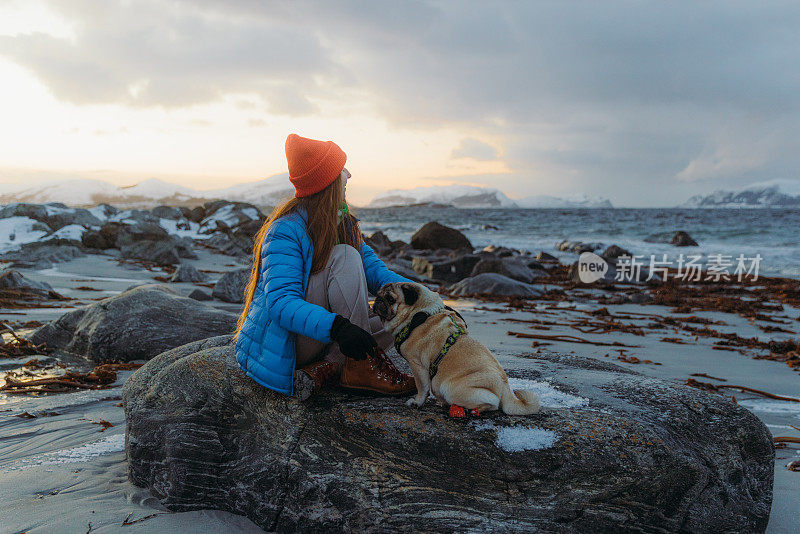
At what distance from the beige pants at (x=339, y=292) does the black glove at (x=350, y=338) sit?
1.11 ft

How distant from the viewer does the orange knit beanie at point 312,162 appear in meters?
3.29

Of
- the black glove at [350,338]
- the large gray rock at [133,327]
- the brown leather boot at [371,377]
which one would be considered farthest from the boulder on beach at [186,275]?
the black glove at [350,338]

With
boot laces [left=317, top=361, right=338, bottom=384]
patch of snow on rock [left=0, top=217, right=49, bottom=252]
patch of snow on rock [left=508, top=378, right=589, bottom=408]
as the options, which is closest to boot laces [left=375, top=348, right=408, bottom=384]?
boot laces [left=317, top=361, right=338, bottom=384]

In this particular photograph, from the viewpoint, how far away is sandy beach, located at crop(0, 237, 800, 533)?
3.12 meters

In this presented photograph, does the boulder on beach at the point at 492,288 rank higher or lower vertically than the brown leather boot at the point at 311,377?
lower

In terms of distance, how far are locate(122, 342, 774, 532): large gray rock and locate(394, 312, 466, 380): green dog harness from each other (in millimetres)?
285

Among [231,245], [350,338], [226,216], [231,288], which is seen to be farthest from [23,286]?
[226,216]

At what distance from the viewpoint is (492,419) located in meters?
3.04

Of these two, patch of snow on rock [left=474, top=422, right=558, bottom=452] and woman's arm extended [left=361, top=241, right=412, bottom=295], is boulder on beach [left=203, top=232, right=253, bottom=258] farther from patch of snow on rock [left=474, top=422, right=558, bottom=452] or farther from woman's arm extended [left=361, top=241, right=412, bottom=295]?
patch of snow on rock [left=474, top=422, right=558, bottom=452]

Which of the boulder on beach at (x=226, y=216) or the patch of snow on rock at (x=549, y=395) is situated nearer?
the patch of snow on rock at (x=549, y=395)

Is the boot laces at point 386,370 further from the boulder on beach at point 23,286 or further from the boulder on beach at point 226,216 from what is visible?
the boulder on beach at point 226,216

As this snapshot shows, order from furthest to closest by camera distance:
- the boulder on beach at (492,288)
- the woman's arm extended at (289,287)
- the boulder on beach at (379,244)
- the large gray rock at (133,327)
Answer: the boulder on beach at (379,244), the boulder on beach at (492,288), the large gray rock at (133,327), the woman's arm extended at (289,287)

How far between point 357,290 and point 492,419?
3.86ft

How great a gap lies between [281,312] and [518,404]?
5.14ft
